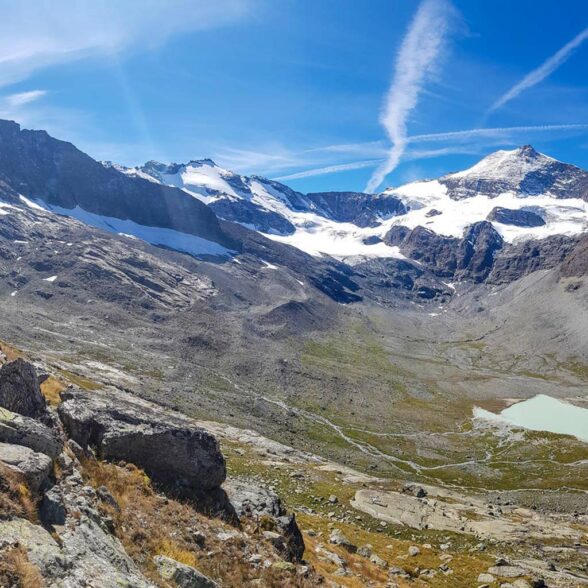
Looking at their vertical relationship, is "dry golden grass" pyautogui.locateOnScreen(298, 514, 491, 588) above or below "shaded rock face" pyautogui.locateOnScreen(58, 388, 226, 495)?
below

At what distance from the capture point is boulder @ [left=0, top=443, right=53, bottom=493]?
13.6m

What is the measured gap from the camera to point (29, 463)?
13961mm

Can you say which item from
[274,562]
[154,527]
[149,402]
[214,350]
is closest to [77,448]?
[154,527]

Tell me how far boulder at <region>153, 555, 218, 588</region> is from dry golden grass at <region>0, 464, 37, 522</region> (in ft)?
14.0

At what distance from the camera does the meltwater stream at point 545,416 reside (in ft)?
484

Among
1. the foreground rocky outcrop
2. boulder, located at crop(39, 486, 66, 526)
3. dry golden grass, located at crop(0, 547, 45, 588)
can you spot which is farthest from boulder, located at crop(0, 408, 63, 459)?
dry golden grass, located at crop(0, 547, 45, 588)

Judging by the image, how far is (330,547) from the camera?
Result: 99.8 ft

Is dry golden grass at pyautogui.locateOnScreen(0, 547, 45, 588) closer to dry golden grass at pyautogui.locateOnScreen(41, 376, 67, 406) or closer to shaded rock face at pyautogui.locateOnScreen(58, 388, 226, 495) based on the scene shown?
shaded rock face at pyautogui.locateOnScreen(58, 388, 226, 495)

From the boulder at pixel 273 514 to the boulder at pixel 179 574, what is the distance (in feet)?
23.7

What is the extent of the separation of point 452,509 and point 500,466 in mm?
57086

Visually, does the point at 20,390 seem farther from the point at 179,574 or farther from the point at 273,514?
the point at 273,514

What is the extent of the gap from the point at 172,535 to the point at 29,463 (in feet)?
20.3

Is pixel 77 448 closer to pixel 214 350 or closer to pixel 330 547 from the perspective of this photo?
pixel 330 547

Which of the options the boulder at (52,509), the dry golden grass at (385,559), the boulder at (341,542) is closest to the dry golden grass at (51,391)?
the boulder at (52,509)
